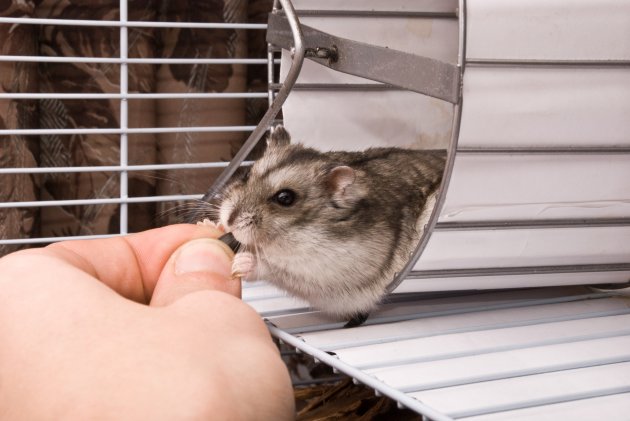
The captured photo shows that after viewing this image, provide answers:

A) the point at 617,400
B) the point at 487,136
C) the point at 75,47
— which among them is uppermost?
the point at 75,47

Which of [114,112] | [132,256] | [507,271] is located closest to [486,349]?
[507,271]

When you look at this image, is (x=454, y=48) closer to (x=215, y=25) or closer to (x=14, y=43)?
(x=215, y=25)

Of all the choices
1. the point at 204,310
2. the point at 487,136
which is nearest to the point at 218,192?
the point at 487,136

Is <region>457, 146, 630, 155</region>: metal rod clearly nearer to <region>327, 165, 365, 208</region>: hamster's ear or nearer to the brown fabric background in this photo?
<region>327, 165, 365, 208</region>: hamster's ear

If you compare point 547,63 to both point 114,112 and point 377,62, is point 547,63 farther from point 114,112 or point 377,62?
point 114,112

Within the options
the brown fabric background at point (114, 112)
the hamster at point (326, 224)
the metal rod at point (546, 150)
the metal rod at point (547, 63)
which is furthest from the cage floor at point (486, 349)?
the brown fabric background at point (114, 112)
